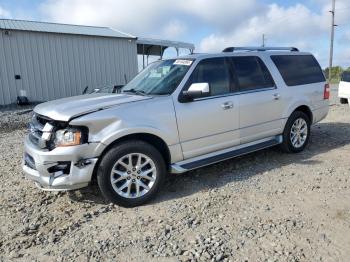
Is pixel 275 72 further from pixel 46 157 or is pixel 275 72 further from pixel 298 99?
pixel 46 157

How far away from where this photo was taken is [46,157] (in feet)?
13.1

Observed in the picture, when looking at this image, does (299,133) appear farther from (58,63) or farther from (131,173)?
(58,63)

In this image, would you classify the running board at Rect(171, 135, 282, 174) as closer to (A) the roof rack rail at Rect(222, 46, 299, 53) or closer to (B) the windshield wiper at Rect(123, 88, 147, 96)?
(B) the windshield wiper at Rect(123, 88, 147, 96)

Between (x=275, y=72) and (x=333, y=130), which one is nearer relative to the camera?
(x=275, y=72)

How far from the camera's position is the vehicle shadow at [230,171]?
15.5ft

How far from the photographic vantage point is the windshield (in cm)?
483

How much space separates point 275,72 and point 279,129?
0.96 m

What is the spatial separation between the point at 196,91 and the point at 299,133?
2699mm

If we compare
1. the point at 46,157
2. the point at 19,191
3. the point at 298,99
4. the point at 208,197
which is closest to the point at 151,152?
the point at 208,197

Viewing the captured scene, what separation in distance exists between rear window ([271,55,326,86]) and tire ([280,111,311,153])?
0.59 m

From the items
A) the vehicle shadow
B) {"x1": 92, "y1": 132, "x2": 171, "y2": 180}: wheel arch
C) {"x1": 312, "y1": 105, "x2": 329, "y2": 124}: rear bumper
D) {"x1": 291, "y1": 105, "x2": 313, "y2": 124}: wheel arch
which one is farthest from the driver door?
{"x1": 312, "y1": 105, "x2": 329, "y2": 124}: rear bumper

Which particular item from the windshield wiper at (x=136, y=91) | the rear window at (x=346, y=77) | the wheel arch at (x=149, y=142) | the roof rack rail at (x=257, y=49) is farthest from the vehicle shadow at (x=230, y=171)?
the rear window at (x=346, y=77)

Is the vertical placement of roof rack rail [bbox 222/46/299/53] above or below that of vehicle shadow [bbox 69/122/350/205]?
above

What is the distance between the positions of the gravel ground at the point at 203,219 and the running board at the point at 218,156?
314 millimetres
